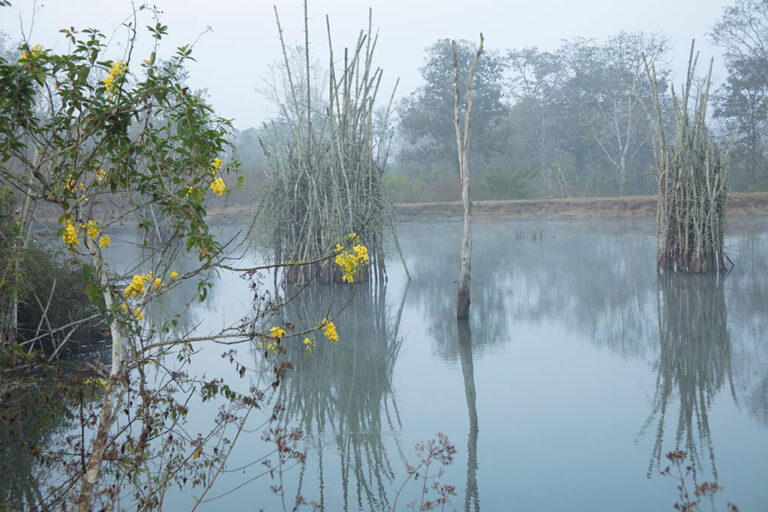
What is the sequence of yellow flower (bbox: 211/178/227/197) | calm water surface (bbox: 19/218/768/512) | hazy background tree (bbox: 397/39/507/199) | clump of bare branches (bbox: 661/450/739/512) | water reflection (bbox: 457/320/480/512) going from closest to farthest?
clump of bare branches (bbox: 661/450/739/512)
yellow flower (bbox: 211/178/227/197)
water reflection (bbox: 457/320/480/512)
calm water surface (bbox: 19/218/768/512)
hazy background tree (bbox: 397/39/507/199)

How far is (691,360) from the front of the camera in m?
4.97

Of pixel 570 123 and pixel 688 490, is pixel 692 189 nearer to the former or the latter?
pixel 688 490

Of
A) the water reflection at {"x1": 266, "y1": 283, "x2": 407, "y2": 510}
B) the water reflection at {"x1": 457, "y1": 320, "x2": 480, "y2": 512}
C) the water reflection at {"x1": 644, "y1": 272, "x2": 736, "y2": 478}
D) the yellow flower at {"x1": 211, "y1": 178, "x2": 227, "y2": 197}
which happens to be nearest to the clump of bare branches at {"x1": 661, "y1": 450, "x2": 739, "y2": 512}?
the water reflection at {"x1": 644, "y1": 272, "x2": 736, "y2": 478}

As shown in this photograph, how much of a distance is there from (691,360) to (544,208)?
14.9 m

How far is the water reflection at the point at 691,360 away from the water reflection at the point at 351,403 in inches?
49.6

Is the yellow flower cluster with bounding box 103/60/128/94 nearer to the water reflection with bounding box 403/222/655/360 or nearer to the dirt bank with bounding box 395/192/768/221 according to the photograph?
the water reflection with bounding box 403/222/655/360

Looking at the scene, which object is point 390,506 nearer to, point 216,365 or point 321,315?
point 216,365

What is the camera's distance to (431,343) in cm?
576

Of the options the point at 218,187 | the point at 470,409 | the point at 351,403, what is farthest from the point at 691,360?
the point at 218,187

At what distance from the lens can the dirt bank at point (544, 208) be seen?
18.5 m

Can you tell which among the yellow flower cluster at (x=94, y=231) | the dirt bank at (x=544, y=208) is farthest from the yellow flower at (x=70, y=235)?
the dirt bank at (x=544, y=208)

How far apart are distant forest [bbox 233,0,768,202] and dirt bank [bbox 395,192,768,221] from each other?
1304 mm

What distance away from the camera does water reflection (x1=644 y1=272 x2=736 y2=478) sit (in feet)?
11.4

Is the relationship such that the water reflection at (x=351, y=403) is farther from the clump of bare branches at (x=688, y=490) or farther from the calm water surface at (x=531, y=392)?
the clump of bare branches at (x=688, y=490)
